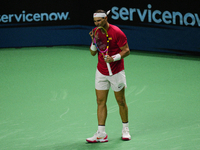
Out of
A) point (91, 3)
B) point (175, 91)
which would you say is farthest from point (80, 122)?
point (91, 3)

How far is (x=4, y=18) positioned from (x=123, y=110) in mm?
8928

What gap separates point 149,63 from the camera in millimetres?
9508

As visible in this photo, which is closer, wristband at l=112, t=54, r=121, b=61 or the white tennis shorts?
wristband at l=112, t=54, r=121, b=61

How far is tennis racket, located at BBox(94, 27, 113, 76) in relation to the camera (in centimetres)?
445

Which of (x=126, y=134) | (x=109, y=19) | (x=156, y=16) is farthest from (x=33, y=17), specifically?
(x=126, y=134)

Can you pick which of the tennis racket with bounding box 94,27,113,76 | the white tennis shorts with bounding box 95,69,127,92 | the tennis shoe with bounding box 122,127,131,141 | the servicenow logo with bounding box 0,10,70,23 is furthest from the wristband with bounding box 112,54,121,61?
the servicenow logo with bounding box 0,10,70,23

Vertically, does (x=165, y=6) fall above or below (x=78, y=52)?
above

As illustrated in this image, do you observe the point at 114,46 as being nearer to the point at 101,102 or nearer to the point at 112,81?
the point at 112,81

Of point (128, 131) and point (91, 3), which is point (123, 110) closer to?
point (128, 131)

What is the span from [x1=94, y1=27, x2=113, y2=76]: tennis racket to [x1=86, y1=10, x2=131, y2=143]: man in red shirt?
55 millimetres

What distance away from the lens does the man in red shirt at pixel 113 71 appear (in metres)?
4.40

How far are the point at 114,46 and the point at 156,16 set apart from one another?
6.55 meters

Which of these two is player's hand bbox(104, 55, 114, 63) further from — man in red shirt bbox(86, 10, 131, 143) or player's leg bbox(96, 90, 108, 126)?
player's leg bbox(96, 90, 108, 126)

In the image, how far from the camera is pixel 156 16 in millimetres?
10727
